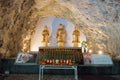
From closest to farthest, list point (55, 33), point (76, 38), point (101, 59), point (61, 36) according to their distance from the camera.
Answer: point (101, 59), point (76, 38), point (61, 36), point (55, 33)

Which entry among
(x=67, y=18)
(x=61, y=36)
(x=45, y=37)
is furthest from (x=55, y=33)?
(x=67, y=18)

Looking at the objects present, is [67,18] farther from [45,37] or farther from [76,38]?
[45,37]

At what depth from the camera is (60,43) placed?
10.4 metres

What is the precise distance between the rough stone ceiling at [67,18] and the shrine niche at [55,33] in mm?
279

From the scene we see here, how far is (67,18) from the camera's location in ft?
34.4

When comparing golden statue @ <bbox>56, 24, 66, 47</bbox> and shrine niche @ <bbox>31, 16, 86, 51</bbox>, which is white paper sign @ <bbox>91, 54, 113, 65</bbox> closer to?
shrine niche @ <bbox>31, 16, 86, 51</bbox>

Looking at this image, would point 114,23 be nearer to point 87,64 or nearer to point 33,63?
point 87,64

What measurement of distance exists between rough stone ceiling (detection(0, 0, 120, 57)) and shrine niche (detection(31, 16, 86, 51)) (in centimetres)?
28

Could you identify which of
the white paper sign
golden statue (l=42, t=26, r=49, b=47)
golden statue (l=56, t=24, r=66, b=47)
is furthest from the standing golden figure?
the white paper sign

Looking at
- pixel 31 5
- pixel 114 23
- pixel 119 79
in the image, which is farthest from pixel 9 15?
pixel 119 79

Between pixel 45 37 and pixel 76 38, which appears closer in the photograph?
pixel 76 38

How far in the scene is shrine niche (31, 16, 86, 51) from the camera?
10.4m

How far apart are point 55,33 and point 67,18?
959mm

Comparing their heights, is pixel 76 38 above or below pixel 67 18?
below
